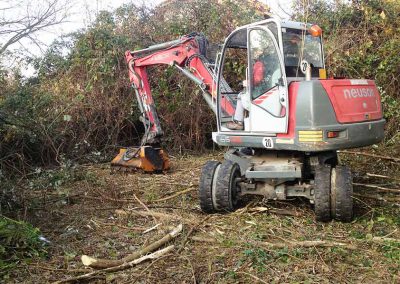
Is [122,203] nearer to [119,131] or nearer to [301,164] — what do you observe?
[301,164]

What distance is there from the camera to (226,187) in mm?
5637

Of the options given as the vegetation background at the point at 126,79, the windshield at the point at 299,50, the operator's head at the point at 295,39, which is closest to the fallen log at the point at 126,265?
the windshield at the point at 299,50

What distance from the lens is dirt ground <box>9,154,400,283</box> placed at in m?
4.11

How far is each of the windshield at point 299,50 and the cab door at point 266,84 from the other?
154 mm

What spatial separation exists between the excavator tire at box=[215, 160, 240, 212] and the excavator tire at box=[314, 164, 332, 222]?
1.02 metres

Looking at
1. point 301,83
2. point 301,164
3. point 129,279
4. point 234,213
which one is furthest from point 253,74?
point 129,279

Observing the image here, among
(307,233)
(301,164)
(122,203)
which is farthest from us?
(122,203)

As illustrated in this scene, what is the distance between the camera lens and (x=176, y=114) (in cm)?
1071

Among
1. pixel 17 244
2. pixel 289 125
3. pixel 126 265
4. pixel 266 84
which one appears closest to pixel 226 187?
pixel 289 125

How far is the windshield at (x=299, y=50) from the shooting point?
5621 millimetres

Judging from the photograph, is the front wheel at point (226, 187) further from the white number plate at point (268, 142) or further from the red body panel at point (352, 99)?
the red body panel at point (352, 99)

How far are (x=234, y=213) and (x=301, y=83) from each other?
1.76 metres

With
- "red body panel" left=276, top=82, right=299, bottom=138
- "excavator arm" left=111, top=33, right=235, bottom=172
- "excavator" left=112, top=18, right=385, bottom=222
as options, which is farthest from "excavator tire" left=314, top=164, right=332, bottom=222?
"excavator arm" left=111, top=33, right=235, bottom=172

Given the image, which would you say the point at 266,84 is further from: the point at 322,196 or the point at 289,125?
the point at 322,196
